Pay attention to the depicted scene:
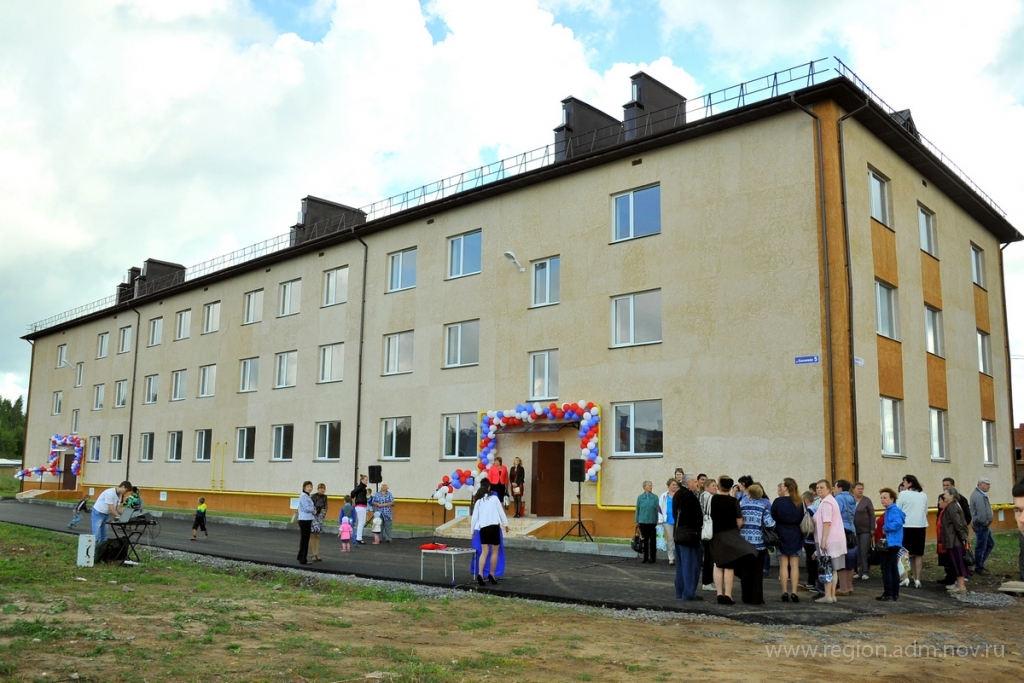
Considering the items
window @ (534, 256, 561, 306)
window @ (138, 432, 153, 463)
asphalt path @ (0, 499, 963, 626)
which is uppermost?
window @ (534, 256, 561, 306)

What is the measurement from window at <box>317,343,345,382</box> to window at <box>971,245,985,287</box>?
21.5 m

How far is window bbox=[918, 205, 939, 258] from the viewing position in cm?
2511

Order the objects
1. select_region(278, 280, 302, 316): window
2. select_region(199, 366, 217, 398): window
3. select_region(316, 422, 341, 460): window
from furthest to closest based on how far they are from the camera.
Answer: select_region(199, 366, 217, 398): window
select_region(278, 280, 302, 316): window
select_region(316, 422, 341, 460): window

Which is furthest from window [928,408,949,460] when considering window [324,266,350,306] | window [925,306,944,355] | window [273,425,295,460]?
window [273,425,295,460]

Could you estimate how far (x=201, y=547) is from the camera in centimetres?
2123

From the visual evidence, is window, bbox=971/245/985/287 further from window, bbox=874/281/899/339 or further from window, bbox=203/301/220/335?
window, bbox=203/301/220/335

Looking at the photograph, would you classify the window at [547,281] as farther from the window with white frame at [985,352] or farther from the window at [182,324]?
the window at [182,324]

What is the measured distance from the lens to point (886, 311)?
22.3m

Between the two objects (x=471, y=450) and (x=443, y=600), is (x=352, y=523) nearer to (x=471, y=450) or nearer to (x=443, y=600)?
(x=471, y=450)

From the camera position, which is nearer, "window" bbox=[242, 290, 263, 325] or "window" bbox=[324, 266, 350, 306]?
"window" bbox=[324, 266, 350, 306]

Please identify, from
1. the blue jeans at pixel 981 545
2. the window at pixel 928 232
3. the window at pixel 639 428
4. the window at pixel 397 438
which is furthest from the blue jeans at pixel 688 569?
the window at pixel 397 438

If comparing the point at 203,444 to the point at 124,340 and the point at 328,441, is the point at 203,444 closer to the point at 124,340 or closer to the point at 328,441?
the point at 328,441

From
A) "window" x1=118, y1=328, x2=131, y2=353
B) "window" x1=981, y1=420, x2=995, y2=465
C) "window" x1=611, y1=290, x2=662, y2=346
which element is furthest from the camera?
"window" x1=118, y1=328, x2=131, y2=353

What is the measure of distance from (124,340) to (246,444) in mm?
15096
